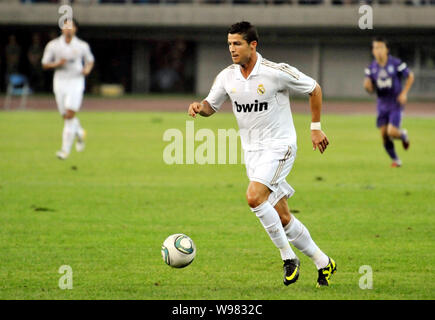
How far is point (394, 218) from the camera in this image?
1073cm

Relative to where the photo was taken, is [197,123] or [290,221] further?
[197,123]

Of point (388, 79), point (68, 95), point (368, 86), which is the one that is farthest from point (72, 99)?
point (388, 79)

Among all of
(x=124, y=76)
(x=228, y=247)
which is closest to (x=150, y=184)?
(x=228, y=247)

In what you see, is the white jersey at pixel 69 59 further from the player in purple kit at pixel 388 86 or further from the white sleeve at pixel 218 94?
the white sleeve at pixel 218 94

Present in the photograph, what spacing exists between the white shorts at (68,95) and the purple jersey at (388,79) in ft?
19.8

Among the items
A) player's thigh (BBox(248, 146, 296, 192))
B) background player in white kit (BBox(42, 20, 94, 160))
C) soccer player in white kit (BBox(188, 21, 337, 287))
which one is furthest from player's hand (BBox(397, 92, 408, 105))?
player's thigh (BBox(248, 146, 296, 192))

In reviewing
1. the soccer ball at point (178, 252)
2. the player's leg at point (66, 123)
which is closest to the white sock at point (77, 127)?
the player's leg at point (66, 123)

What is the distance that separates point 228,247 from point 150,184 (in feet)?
17.1

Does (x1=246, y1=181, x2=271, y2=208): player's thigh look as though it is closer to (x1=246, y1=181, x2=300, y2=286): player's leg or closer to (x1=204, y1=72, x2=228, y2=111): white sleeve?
(x1=246, y1=181, x2=300, y2=286): player's leg

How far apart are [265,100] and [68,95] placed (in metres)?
10.3

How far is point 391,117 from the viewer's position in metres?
16.4

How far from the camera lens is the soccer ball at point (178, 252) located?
24.7 feet

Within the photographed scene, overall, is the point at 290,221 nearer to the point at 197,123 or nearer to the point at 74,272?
the point at 74,272

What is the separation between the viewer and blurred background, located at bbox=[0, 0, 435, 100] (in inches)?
1836
